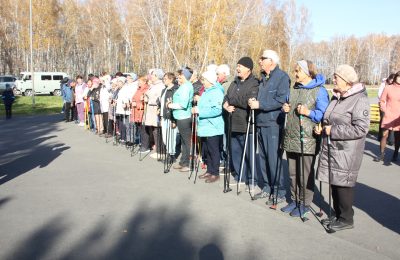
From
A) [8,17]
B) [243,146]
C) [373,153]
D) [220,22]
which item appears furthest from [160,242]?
[8,17]

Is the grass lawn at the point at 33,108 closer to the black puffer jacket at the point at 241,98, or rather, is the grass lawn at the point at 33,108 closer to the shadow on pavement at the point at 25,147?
the shadow on pavement at the point at 25,147

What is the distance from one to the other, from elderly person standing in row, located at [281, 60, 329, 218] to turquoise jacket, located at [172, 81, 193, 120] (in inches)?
114

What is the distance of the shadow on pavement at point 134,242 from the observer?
420cm

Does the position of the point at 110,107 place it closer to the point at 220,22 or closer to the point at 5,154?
the point at 5,154

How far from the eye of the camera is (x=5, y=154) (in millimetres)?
9703

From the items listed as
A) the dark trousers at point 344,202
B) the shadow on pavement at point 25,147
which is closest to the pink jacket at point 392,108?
the dark trousers at point 344,202

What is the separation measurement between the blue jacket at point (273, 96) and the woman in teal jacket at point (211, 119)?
1.27 m

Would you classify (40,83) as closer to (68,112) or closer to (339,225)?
(68,112)

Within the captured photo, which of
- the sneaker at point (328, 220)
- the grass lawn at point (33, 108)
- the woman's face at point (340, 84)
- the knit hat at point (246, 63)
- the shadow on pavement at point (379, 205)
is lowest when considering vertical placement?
the shadow on pavement at point (379, 205)

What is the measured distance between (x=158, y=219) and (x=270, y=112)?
2.31 meters

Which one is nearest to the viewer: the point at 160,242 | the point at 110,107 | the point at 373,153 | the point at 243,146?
the point at 160,242

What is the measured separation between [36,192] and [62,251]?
2.60m

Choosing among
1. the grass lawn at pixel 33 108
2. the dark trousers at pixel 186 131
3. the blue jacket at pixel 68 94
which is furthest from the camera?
the grass lawn at pixel 33 108

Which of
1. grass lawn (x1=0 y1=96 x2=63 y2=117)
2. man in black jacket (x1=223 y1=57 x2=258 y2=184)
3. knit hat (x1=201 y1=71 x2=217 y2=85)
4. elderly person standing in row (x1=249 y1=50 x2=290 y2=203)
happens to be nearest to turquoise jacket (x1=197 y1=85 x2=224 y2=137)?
knit hat (x1=201 y1=71 x2=217 y2=85)
